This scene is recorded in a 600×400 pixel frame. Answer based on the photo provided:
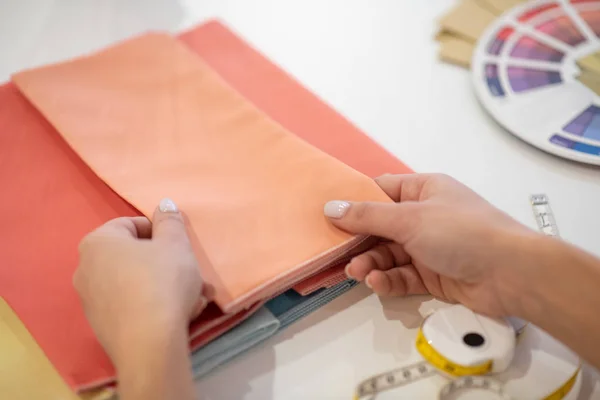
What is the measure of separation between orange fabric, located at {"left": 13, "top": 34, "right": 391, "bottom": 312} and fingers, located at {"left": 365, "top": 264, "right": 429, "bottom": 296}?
0.05 m

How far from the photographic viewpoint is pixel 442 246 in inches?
26.7

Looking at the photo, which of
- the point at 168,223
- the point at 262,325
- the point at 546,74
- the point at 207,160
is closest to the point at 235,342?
the point at 262,325

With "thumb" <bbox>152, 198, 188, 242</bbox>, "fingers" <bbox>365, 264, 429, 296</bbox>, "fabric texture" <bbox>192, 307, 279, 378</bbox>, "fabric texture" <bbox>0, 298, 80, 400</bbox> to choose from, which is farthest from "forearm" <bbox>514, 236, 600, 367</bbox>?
"fabric texture" <bbox>0, 298, 80, 400</bbox>

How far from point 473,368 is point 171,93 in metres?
0.59

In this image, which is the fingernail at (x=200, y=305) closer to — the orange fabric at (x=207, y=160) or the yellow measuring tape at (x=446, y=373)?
the orange fabric at (x=207, y=160)

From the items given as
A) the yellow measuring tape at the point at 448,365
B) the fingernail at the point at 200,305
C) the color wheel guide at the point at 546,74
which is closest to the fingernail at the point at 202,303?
the fingernail at the point at 200,305

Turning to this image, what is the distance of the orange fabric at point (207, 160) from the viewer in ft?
2.32

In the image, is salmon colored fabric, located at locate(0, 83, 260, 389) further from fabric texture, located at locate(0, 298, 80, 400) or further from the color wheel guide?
the color wheel guide

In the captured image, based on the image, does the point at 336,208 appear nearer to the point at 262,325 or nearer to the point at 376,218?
the point at 376,218

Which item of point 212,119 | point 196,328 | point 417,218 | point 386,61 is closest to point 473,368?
point 417,218

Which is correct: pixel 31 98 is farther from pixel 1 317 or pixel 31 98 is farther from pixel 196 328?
pixel 196 328

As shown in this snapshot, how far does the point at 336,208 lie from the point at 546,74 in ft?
1.73

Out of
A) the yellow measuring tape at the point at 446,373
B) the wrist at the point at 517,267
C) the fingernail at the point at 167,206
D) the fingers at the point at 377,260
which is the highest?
the fingernail at the point at 167,206

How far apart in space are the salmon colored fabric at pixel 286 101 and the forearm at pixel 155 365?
0.74 ft
